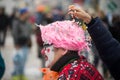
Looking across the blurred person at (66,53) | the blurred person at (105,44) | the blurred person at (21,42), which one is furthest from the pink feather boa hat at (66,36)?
the blurred person at (21,42)

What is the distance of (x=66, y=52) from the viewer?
4.62 metres

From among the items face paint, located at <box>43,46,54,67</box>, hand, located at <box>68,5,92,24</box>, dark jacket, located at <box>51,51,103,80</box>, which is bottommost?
dark jacket, located at <box>51,51,103,80</box>

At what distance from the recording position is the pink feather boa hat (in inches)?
182

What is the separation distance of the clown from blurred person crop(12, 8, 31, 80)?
7927 mm

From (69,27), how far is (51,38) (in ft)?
0.65

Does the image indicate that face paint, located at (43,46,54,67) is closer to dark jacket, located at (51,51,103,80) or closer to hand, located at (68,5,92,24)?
dark jacket, located at (51,51,103,80)

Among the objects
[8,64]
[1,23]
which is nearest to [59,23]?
[8,64]

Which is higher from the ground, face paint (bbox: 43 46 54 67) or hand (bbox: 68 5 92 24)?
hand (bbox: 68 5 92 24)

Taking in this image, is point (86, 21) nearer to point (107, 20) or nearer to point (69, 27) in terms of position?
point (69, 27)

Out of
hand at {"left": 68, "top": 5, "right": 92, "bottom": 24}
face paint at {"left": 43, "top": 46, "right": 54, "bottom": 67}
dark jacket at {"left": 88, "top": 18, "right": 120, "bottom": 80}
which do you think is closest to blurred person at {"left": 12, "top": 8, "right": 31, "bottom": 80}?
face paint at {"left": 43, "top": 46, "right": 54, "bottom": 67}

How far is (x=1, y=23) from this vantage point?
894 inches

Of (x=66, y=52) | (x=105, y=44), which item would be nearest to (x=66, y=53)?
(x=66, y=52)

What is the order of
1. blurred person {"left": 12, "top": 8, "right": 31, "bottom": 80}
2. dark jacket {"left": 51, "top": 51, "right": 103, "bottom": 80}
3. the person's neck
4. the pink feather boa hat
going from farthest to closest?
blurred person {"left": 12, "top": 8, "right": 31, "bottom": 80}, the pink feather boa hat, the person's neck, dark jacket {"left": 51, "top": 51, "right": 103, "bottom": 80}

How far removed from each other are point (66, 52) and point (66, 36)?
143mm
